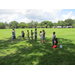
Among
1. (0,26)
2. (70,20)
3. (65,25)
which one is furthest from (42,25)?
(0,26)

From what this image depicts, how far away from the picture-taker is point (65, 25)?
335 feet

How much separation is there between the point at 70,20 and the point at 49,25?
39.9 metres

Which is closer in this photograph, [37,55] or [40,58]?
[40,58]

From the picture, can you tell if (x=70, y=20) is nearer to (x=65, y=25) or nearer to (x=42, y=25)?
(x=65, y=25)
